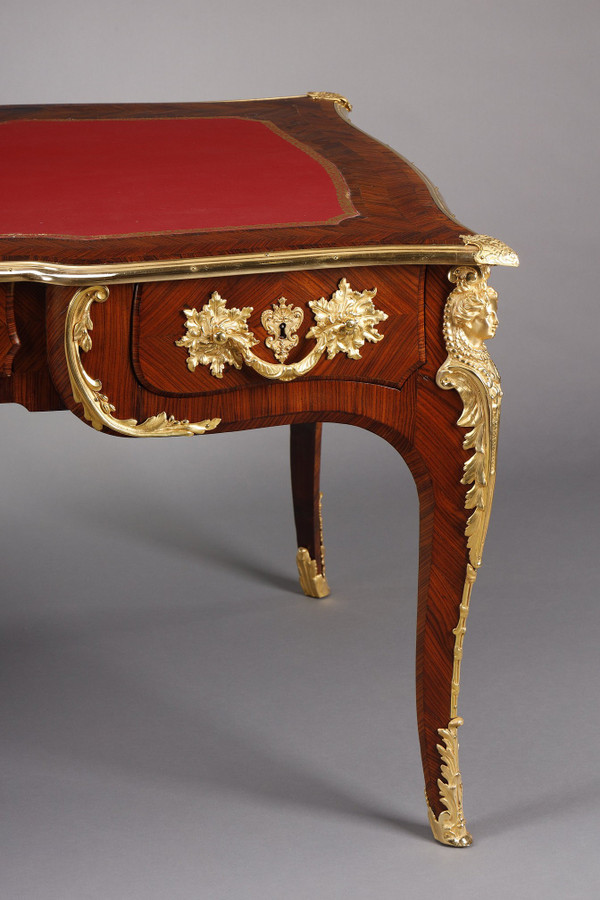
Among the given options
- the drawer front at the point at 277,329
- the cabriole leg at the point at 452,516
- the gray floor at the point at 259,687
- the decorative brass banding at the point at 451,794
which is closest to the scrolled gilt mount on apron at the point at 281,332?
the drawer front at the point at 277,329

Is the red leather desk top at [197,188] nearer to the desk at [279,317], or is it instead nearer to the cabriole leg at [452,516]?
the desk at [279,317]

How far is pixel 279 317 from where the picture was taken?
1.51 meters

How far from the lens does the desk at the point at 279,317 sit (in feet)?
4.74

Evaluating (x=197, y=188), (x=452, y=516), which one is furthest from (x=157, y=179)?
(x=452, y=516)

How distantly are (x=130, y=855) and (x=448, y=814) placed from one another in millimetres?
427

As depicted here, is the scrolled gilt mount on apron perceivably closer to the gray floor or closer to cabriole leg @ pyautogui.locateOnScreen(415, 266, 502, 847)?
cabriole leg @ pyautogui.locateOnScreen(415, 266, 502, 847)

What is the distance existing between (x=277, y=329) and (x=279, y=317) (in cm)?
1

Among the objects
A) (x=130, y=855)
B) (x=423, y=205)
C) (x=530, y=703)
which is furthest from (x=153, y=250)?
(x=530, y=703)

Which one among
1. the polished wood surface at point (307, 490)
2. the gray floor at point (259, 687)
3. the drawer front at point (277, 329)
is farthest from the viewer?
the polished wood surface at point (307, 490)

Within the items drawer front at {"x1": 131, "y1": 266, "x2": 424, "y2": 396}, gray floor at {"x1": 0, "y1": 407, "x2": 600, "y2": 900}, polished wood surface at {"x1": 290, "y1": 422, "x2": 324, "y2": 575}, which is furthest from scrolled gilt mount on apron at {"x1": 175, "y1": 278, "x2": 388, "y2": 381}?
polished wood surface at {"x1": 290, "y1": 422, "x2": 324, "y2": 575}

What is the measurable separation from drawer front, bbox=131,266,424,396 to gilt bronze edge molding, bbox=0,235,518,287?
0.04 meters

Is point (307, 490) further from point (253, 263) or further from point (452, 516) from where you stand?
point (253, 263)

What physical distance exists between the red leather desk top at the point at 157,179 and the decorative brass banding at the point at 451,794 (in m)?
0.70

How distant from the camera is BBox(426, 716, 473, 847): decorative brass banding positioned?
1.75 meters
